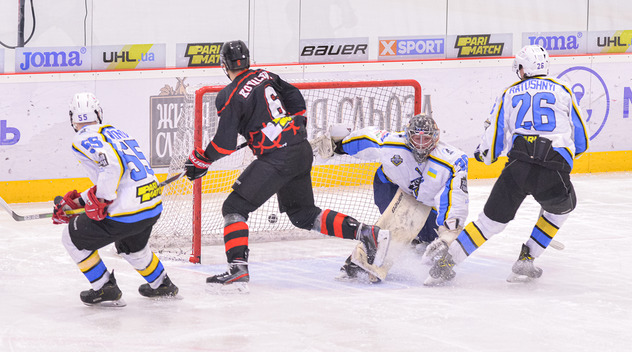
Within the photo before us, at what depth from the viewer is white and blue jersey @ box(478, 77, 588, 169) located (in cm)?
464

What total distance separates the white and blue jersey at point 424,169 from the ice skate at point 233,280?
3.13ft

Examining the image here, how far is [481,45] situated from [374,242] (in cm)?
385

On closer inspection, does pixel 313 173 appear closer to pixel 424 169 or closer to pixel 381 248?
pixel 424 169

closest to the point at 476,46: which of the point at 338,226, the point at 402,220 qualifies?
the point at 402,220

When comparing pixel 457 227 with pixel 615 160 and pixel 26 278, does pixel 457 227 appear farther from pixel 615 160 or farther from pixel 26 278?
pixel 615 160

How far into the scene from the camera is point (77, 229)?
4129mm

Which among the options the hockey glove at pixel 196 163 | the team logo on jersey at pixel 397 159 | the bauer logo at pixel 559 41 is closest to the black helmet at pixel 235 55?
the hockey glove at pixel 196 163

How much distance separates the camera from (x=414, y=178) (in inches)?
197

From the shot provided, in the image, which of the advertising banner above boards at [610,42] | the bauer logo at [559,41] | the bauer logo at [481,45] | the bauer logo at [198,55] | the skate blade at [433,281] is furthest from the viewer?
the advertising banner above boards at [610,42]

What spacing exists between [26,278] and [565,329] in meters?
2.66

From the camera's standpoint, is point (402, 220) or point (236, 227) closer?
point (236, 227)

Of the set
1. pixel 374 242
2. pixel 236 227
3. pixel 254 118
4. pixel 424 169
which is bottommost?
pixel 374 242

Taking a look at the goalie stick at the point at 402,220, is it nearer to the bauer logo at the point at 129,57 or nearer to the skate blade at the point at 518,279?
the skate blade at the point at 518,279

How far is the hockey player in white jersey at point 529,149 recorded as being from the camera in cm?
463
